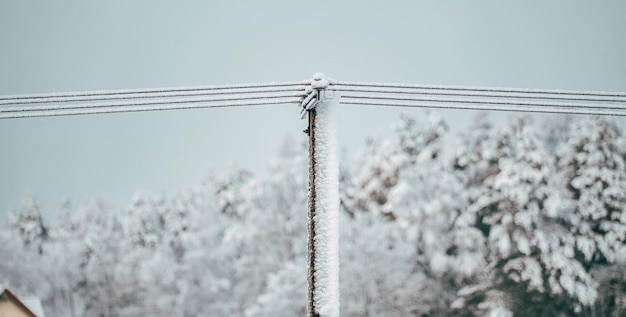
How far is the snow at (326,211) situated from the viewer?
14.9ft

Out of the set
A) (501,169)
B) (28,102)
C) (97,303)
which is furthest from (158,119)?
(28,102)

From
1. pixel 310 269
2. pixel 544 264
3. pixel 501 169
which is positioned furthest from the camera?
pixel 501 169

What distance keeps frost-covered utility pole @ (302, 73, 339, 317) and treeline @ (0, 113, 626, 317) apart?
62.5 ft

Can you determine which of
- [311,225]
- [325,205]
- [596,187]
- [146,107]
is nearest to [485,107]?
[325,205]

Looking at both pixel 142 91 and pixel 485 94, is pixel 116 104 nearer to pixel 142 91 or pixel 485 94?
pixel 142 91

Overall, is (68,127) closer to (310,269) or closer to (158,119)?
(158,119)

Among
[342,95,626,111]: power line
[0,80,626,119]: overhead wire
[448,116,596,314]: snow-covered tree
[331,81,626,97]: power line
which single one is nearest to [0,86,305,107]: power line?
[0,80,626,119]: overhead wire

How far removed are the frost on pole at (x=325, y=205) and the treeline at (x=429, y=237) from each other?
19.0m

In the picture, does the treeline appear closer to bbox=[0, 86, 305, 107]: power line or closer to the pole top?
bbox=[0, 86, 305, 107]: power line

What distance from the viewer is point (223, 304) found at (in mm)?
28172

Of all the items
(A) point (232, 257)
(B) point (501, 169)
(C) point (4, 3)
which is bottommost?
(A) point (232, 257)

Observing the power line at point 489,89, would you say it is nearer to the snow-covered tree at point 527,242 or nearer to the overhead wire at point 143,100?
the overhead wire at point 143,100

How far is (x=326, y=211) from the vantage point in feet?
15.1

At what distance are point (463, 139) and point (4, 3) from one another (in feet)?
608
